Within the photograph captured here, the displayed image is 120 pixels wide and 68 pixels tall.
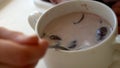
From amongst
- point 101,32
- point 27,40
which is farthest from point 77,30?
point 27,40

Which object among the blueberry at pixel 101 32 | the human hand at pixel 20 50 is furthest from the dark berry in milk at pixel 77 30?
the human hand at pixel 20 50

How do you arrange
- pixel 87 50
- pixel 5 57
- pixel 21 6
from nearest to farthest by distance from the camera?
1. pixel 5 57
2. pixel 87 50
3. pixel 21 6

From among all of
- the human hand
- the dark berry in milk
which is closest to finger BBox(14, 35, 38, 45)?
A: the human hand

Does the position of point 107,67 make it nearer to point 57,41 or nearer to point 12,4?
point 57,41

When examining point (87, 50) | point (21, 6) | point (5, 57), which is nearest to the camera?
point (5, 57)

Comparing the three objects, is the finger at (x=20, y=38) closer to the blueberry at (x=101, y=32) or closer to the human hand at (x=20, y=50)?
the human hand at (x=20, y=50)

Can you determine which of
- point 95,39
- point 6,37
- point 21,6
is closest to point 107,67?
point 95,39

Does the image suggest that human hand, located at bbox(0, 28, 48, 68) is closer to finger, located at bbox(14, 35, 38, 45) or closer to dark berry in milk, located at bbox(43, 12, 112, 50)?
finger, located at bbox(14, 35, 38, 45)

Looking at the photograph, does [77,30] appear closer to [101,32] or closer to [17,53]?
[101,32]
